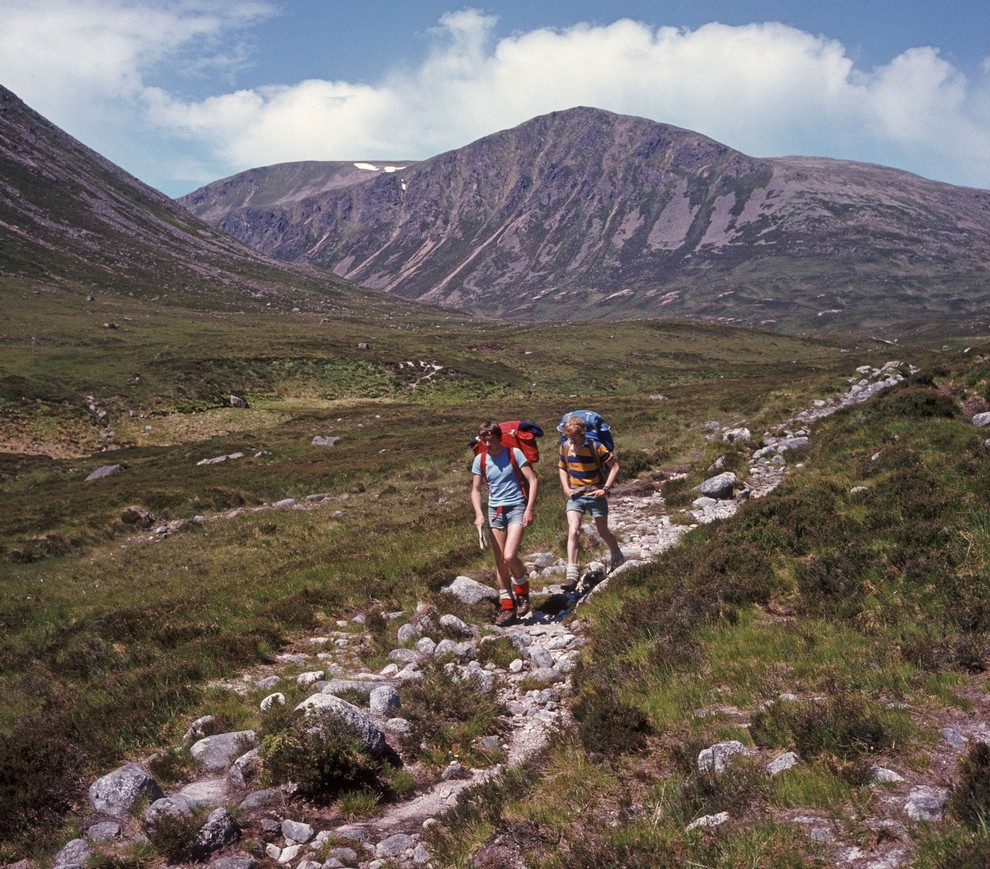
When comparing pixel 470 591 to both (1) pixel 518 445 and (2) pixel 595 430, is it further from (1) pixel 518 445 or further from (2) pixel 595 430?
(2) pixel 595 430

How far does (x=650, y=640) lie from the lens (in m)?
8.07

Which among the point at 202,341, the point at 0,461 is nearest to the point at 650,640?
the point at 0,461

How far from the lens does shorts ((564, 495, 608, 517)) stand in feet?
35.9

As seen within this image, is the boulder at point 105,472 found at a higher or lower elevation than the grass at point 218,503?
lower

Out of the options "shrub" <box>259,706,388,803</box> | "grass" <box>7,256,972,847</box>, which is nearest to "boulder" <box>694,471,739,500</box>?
"grass" <box>7,256,972,847</box>

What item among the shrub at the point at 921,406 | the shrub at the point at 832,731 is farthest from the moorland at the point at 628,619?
the shrub at the point at 921,406

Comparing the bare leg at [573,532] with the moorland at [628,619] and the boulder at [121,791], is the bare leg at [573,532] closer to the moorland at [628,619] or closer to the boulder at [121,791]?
the moorland at [628,619]

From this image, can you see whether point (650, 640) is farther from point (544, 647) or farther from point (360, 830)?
point (360, 830)

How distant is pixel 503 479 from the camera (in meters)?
10.7

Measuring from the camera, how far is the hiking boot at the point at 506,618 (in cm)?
1034

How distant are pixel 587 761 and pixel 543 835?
1.10m

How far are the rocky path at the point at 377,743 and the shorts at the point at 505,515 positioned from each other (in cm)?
162

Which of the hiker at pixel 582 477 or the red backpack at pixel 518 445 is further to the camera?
the hiker at pixel 582 477

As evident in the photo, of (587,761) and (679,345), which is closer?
(587,761)
